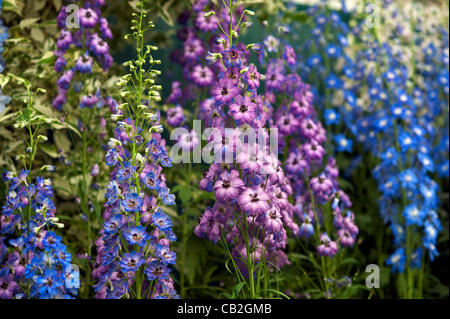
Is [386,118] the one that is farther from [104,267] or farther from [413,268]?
[104,267]

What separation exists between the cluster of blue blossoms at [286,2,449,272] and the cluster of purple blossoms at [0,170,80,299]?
189 centimetres

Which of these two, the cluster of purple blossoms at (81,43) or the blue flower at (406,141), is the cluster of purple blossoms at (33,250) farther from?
the blue flower at (406,141)

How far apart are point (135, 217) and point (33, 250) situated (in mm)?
321

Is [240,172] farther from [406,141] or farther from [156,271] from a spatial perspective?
[406,141]

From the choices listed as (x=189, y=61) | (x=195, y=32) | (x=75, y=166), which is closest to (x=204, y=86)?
(x=189, y=61)

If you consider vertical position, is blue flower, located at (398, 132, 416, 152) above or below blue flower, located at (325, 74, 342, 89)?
below

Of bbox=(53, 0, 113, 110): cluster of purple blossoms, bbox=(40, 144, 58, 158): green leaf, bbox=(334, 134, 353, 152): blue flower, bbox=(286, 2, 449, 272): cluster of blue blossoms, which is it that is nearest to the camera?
bbox=(53, 0, 113, 110): cluster of purple blossoms

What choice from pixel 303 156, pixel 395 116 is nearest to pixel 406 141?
pixel 395 116

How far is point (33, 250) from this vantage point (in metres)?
1.66

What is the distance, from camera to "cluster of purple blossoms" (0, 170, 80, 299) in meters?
1.60

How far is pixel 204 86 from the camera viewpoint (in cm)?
264

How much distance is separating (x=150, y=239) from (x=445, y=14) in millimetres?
2778

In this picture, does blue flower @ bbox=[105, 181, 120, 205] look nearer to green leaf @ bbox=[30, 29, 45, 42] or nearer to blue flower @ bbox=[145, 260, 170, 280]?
blue flower @ bbox=[145, 260, 170, 280]

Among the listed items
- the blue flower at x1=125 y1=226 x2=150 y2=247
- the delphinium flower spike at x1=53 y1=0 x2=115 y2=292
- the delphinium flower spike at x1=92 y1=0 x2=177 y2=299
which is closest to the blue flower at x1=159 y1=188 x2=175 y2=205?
the delphinium flower spike at x1=92 y1=0 x2=177 y2=299
